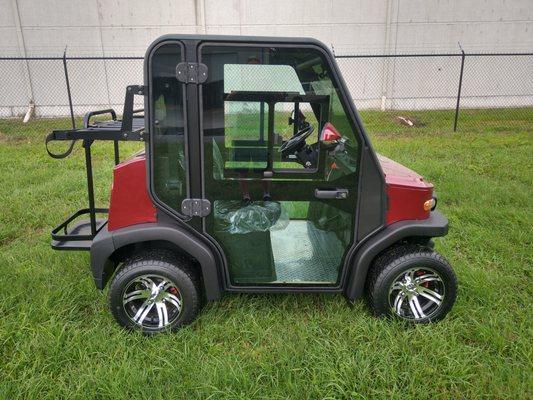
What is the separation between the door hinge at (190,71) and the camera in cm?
222

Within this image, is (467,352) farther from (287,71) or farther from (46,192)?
(46,192)

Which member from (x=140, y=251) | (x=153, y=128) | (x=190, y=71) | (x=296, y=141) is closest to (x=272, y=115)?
(x=296, y=141)

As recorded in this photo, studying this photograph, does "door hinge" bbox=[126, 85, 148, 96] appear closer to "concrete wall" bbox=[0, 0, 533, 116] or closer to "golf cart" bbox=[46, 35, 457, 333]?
"golf cart" bbox=[46, 35, 457, 333]

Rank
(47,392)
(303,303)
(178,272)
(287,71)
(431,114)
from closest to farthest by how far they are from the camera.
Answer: (47,392), (287,71), (178,272), (303,303), (431,114)

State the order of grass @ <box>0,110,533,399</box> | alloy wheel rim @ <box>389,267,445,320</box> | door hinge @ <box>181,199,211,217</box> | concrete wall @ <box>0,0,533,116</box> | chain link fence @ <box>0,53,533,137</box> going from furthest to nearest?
chain link fence @ <box>0,53,533,137</box> < concrete wall @ <box>0,0,533,116</box> < alloy wheel rim @ <box>389,267,445,320</box> < door hinge @ <box>181,199,211,217</box> < grass @ <box>0,110,533,399</box>

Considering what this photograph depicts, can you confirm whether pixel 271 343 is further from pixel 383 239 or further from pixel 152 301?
pixel 383 239

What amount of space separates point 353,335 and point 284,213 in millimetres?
828

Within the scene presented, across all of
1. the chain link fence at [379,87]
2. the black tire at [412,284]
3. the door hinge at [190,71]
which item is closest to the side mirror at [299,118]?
the door hinge at [190,71]

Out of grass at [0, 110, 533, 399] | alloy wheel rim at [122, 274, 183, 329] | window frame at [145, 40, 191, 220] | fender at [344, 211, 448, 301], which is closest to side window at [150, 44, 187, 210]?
window frame at [145, 40, 191, 220]

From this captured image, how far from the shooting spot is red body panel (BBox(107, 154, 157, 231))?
97.7 inches

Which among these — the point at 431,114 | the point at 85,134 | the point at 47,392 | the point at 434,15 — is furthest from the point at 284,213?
the point at 434,15

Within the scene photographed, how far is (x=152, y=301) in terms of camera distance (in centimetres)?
259

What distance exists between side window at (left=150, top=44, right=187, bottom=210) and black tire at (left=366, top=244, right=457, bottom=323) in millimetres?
1275

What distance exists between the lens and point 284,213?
2643 millimetres
